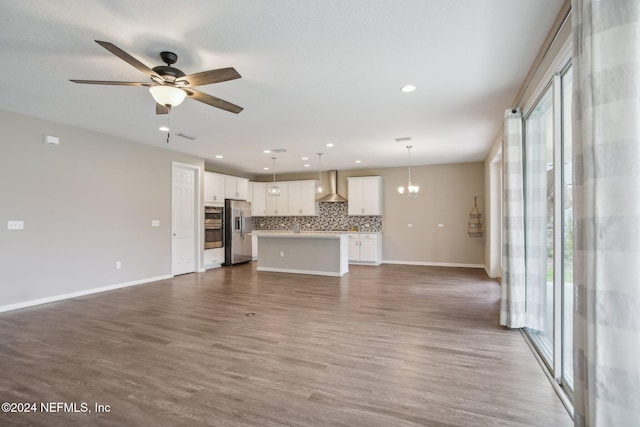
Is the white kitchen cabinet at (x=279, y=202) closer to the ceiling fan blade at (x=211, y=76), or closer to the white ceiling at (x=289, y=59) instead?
the white ceiling at (x=289, y=59)

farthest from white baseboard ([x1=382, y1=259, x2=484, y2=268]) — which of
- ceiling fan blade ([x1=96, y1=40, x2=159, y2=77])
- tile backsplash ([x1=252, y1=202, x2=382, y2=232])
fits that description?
ceiling fan blade ([x1=96, y1=40, x2=159, y2=77])

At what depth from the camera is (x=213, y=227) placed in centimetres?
811

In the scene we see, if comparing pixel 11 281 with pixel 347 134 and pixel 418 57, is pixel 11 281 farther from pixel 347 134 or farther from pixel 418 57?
pixel 418 57

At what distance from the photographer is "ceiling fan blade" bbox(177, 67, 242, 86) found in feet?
8.05

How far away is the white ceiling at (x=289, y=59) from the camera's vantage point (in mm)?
2215

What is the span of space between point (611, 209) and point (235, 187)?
8533 millimetres

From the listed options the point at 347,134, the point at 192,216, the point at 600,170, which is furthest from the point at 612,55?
the point at 192,216

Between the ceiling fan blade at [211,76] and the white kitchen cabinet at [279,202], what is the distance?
7.13 metres

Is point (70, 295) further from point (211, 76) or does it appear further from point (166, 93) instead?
point (211, 76)

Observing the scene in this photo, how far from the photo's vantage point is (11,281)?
170 inches

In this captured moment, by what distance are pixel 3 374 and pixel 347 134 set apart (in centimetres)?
494

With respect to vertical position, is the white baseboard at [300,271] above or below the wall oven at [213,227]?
below

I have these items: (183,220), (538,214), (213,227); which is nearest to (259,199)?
(213,227)

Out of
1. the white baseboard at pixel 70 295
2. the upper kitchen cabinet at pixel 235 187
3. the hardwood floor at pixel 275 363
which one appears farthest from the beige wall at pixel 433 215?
the white baseboard at pixel 70 295
